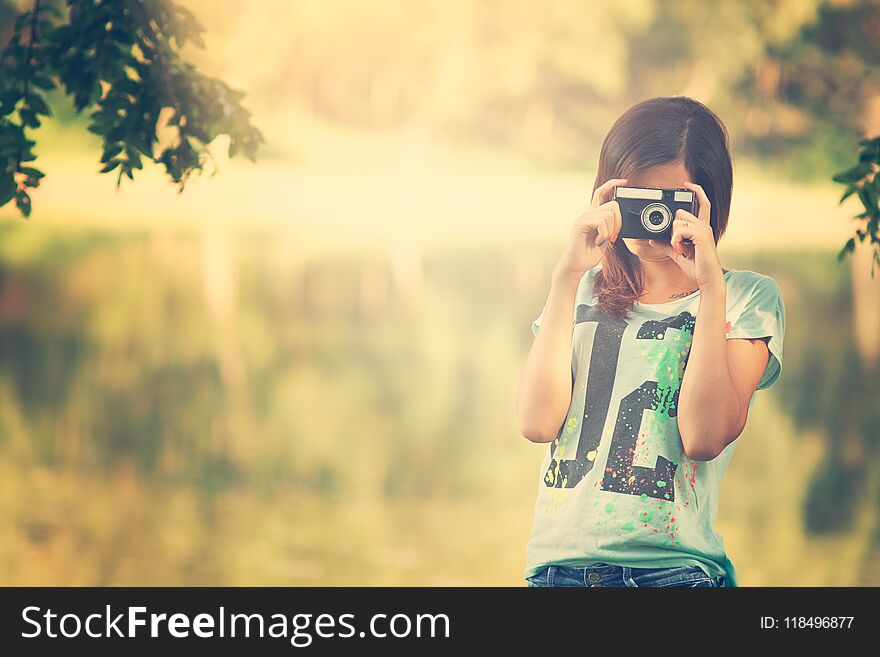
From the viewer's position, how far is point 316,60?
11.9 metres

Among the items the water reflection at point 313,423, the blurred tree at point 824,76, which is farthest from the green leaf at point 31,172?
the blurred tree at point 824,76

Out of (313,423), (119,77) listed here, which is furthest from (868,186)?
(313,423)

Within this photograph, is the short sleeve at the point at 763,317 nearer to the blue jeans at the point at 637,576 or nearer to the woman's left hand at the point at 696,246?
the woman's left hand at the point at 696,246

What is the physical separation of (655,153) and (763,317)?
0.22 m

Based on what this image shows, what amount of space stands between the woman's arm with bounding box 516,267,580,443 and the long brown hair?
6 centimetres

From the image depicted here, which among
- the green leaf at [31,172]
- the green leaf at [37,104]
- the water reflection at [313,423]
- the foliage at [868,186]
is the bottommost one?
the foliage at [868,186]

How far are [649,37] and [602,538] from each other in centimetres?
1130

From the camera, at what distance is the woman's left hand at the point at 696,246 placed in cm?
115

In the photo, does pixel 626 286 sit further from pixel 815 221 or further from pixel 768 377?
pixel 815 221

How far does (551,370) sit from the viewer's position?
1.17m

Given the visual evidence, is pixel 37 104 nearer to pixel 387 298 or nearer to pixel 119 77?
pixel 119 77

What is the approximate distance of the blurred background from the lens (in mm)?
6254

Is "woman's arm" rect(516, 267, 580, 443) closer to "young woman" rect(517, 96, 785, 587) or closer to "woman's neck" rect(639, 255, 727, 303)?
"young woman" rect(517, 96, 785, 587)

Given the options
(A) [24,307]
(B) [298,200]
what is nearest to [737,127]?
(B) [298,200]
